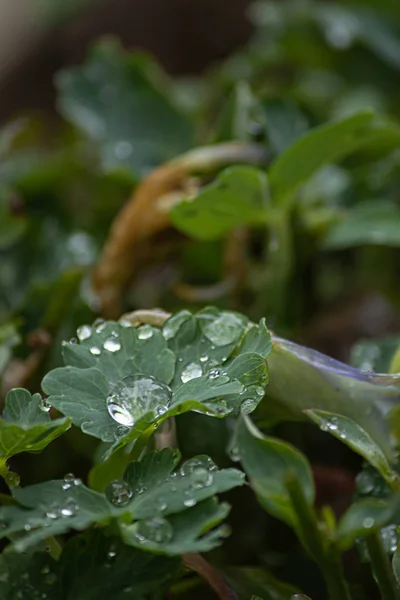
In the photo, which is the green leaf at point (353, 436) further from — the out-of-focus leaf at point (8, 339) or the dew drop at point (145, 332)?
the out-of-focus leaf at point (8, 339)

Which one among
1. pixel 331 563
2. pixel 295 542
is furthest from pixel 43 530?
pixel 295 542

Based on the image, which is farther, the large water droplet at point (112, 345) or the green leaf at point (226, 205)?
the green leaf at point (226, 205)

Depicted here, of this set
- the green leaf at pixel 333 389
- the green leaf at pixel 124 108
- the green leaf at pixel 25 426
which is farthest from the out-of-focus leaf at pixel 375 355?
the green leaf at pixel 124 108

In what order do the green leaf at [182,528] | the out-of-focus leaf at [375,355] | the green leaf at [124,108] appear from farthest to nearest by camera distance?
the green leaf at [124,108]
the out-of-focus leaf at [375,355]
the green leaf at [182,528]

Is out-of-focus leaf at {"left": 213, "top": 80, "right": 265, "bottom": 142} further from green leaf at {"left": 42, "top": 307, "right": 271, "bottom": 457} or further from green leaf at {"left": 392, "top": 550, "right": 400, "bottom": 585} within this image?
green leaf at {"left": 392, "top": 550, "right": 400, "bottom": 585}

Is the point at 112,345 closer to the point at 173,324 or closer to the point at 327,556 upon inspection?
the point at 173,324

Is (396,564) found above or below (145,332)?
below

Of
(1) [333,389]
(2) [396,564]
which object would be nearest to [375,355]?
(1) [333,389]

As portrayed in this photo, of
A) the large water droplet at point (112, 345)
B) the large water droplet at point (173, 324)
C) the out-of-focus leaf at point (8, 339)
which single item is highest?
the large water droplet at point (112, 345)

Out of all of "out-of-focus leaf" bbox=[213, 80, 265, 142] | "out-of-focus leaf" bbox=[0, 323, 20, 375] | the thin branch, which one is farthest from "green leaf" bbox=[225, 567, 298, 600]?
"out-of-focus leaf" bbox=[213, 80, 265, 142]
